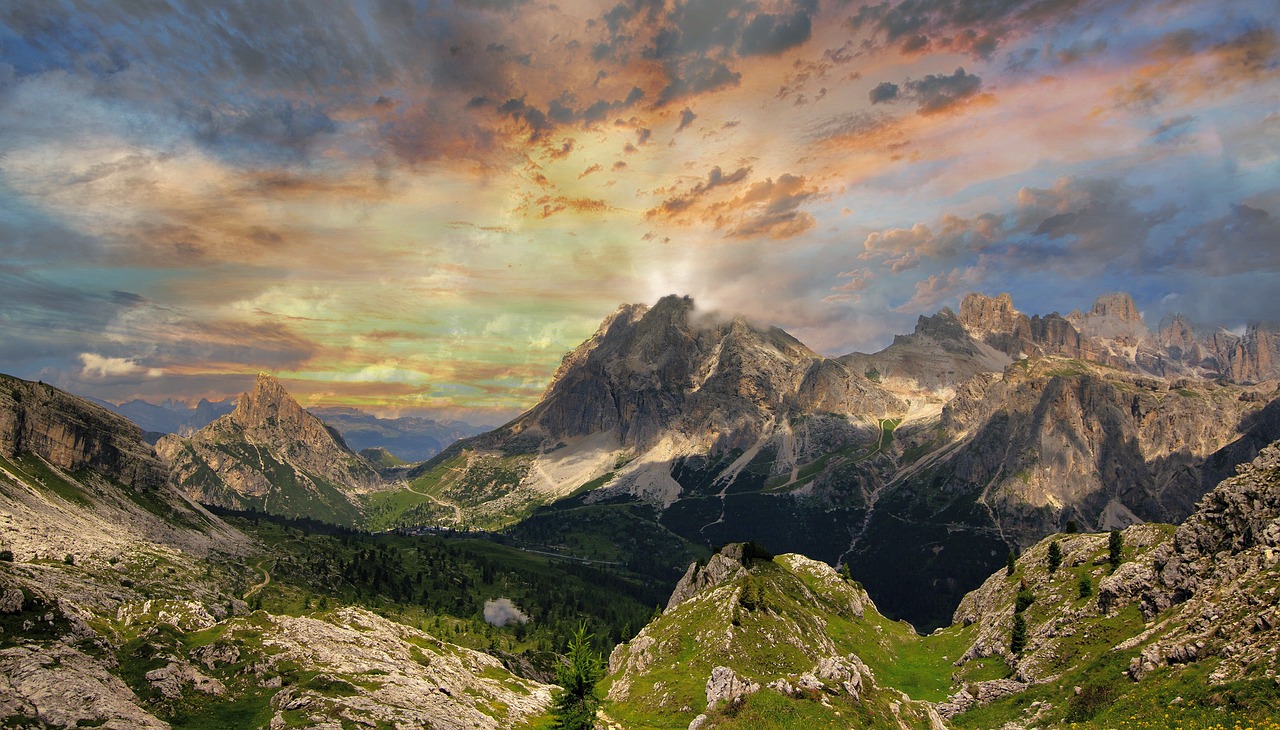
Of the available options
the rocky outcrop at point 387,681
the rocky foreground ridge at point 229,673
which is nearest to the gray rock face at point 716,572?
the rocky outcrop at point 387,681

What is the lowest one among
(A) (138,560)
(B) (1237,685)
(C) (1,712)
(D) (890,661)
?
(A) (138,560)

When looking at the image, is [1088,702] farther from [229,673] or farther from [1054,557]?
[229,673]

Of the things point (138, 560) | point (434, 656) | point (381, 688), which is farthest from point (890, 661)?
point (138, 560)

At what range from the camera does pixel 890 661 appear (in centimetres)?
11300

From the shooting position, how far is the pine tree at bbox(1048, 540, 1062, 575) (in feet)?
354

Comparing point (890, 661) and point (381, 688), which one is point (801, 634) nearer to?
point (890, 661)

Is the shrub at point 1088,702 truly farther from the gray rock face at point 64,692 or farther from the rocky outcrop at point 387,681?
the gray rock face at point 64,692

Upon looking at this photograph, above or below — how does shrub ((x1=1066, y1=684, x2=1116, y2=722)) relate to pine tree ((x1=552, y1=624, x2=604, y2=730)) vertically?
above

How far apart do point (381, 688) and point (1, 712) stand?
3305cm

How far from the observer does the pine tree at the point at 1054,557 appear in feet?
354

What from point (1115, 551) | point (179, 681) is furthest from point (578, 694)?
point (1115, 551)

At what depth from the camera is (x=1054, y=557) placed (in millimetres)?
110688

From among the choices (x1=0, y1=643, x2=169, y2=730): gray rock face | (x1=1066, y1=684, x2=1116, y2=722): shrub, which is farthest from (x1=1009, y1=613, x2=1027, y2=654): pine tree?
(x1=0, y1=643, x2=169, y2=730): gray rock face

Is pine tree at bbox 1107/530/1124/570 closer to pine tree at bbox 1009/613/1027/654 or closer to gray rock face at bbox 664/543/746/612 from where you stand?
pine tree at bbox 1009/613/1027/654
